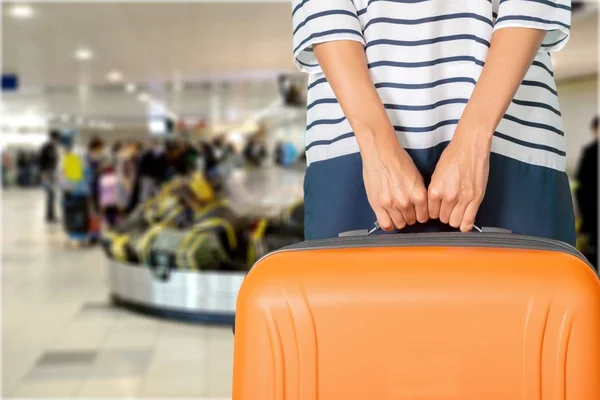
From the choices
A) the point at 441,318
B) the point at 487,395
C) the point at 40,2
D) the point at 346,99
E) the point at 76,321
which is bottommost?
the point at 76,321

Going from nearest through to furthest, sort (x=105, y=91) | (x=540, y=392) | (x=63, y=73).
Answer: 1. (x=540, y=392)
2. (x=63, y=73)
3. (x=105, y=91)

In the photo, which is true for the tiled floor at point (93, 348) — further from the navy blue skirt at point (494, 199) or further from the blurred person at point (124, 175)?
the blurred person at point (124, 175)

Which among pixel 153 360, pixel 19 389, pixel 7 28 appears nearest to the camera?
pixel 19 389

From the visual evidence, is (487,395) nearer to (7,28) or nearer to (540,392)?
(540,392)

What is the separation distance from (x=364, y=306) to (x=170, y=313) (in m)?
5.31

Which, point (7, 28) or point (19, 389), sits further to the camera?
point (7, 28)

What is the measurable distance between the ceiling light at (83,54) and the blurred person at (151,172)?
218cm

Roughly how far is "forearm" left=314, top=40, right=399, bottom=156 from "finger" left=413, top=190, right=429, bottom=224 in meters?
0.09

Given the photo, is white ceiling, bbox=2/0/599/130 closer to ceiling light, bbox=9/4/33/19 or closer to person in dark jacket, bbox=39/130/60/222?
ceiling light, bbox=9/4/33/19

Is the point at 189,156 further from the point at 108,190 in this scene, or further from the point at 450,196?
the point at 450,196

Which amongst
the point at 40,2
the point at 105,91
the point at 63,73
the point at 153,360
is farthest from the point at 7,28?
the point at 105,91

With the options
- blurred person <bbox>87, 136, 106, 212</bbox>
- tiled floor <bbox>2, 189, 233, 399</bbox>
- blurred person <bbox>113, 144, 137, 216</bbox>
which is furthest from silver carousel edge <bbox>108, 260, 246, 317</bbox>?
blurred person <bbox>87, 136, 106, 212</bbox>

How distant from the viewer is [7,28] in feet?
36.9

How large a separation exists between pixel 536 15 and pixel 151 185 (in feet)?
40.9
